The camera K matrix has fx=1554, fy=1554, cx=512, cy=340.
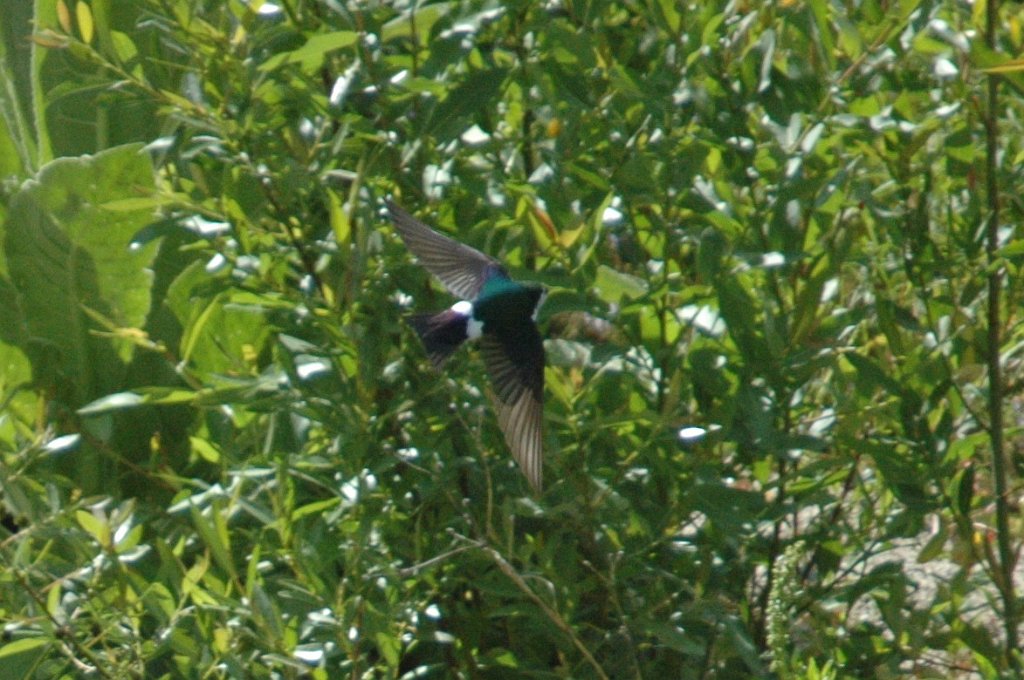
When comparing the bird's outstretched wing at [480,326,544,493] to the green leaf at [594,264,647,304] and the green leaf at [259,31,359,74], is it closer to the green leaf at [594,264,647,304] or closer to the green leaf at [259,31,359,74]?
the green leaf at [594,264,647,304]

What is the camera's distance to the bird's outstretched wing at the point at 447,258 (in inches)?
81.7

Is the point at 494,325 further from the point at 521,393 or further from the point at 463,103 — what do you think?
the point at 463,103

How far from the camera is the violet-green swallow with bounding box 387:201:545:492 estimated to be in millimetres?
1995

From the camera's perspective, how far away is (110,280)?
291 centimetres

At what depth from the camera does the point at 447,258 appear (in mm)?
2096

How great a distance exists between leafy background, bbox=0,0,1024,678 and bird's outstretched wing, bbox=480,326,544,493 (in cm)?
7

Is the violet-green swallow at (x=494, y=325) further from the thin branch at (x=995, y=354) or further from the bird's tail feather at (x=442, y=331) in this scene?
the thin branch at (x=995, y=354)

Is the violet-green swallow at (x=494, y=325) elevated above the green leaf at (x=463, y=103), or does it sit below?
below

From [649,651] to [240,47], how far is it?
1.12 meters

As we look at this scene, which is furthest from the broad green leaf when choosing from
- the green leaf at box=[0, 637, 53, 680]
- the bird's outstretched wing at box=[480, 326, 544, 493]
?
the bird's outstretched wing at box=[480, 326, 544, 493]

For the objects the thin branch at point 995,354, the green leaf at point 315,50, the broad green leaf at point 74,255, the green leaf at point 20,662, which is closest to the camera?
the green leaf at point 315,50

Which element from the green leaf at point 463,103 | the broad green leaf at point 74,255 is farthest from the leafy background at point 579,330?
the broad green leaf at point 74,255

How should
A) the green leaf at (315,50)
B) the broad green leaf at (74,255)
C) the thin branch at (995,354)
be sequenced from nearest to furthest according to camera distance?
the green leaf at (315,50) → the thin branch at (995,354) → the broad green leaf at (74,255)

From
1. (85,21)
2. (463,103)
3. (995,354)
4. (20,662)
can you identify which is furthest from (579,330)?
(20,662)
